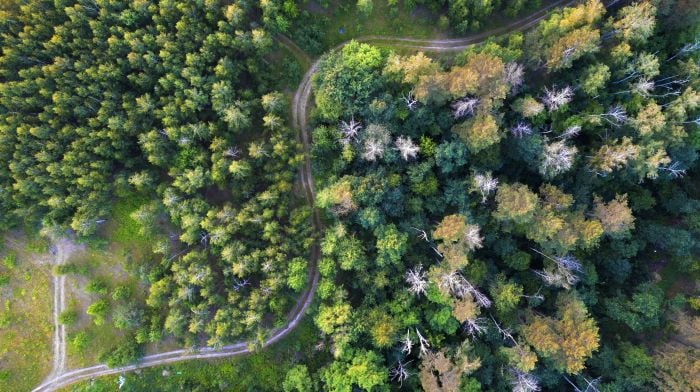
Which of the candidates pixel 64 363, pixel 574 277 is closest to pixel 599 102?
pixel 574 277

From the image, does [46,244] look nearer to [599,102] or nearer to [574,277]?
[574,277]

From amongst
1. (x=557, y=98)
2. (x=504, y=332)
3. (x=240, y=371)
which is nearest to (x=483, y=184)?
(x=557, y=98)

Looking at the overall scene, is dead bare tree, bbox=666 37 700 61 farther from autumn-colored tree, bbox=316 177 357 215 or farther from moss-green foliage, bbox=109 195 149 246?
moss-green foliage, bbox=109 195 149 246

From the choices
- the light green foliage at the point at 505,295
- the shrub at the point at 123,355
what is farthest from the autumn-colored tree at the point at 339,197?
the shrub at the point at 123,355

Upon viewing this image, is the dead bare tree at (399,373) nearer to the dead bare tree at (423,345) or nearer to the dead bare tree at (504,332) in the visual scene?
the dead bare tree at (423,345)

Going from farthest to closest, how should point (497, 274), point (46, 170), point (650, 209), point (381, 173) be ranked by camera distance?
point (650, 209)
point (497, 274)
point (381, 173)
point (46, 170)

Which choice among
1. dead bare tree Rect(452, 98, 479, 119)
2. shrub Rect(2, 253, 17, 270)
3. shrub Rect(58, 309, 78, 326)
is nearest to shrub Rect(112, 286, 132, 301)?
shrub Rect(58, 309, 78, 326)
